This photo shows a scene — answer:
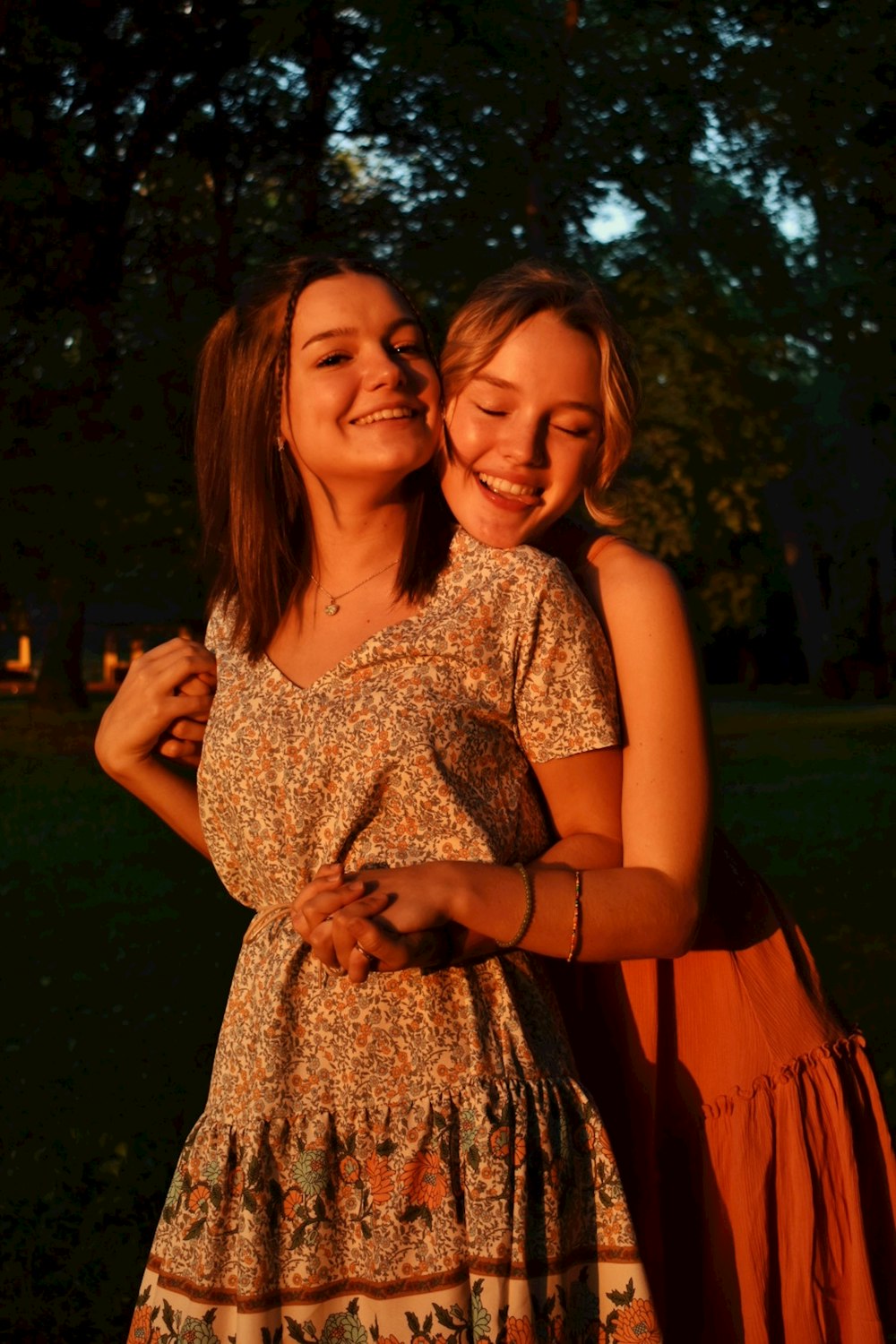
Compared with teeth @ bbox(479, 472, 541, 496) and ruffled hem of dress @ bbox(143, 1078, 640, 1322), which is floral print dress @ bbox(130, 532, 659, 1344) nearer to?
ruffled hem of dress @ bbox(143, 1078, 640, 1322)

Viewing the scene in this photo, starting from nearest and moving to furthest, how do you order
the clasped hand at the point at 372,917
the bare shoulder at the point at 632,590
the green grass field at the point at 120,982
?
the clasped hand at the point at 372,917, the bare shoulder at the point at 632,590, the green grass field at the point at 120,982

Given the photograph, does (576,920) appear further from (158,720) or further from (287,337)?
(287,337)

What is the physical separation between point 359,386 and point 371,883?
2.73 ft

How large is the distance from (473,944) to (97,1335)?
133 inches

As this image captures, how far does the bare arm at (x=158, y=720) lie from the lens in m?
2.87

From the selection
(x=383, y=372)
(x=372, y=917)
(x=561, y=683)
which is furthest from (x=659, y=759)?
(x=383, y=372)

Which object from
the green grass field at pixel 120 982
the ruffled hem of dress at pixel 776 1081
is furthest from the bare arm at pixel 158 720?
the green grass field at pixel 120 982

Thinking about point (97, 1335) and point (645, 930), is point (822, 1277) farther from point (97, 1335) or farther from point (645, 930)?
point (97, 1335)

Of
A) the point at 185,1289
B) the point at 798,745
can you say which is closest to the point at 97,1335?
the point at 185,1289

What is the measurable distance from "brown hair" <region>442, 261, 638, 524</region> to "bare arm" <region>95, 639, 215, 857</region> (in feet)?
2.11

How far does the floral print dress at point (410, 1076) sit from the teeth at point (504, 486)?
128 millimetres

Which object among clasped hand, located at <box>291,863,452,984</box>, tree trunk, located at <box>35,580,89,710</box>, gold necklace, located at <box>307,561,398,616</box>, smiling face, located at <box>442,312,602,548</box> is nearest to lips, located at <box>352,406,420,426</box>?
smiling face, located at <box>442,312,602,548</box>

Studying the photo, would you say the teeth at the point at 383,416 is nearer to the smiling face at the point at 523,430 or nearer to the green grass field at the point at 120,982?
the smiling face at the point at 523,430

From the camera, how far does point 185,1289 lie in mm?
2463
